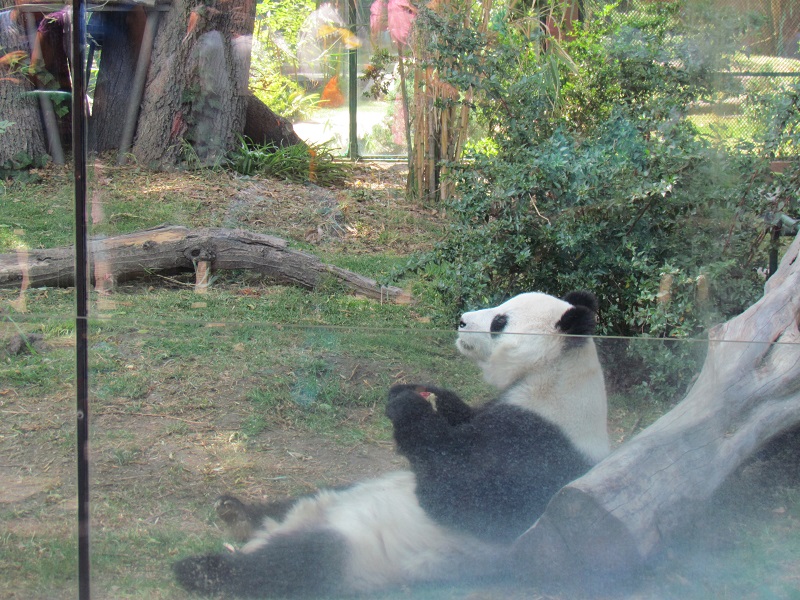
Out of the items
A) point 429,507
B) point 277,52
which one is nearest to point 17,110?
point 277,52

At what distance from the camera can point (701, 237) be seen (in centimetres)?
315

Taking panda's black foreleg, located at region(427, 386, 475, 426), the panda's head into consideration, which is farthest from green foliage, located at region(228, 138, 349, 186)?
panda's black foreleg, located at region(427, 386, 475, 426)

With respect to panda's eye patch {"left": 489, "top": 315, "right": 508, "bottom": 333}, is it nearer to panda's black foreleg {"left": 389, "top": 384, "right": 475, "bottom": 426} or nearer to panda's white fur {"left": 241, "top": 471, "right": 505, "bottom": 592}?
panda's black foreleg {"left": 389, "top": 384, "right": 475, "bottom": 426}

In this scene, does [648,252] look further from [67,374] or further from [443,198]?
[67,374]

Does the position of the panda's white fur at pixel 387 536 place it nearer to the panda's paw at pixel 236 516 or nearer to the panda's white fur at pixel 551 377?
the panda's paw at pixel 236 516

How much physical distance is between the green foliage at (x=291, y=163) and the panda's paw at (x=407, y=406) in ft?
7.54

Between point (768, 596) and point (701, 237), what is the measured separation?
6.10 ft

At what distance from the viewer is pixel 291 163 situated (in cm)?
371

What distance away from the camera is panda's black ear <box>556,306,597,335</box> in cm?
201

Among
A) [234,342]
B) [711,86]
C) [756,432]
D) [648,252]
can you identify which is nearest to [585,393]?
[756,432]

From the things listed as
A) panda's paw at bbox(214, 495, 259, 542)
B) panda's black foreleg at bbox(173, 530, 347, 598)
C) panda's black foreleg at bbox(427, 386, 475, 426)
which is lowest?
panda's black foreleg at bbox(173, 530, 347, 598)

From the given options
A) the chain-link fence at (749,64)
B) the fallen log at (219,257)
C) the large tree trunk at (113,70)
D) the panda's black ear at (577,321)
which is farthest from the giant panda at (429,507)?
the large tree trunk at (113,70)

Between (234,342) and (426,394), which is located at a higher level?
(234,342)

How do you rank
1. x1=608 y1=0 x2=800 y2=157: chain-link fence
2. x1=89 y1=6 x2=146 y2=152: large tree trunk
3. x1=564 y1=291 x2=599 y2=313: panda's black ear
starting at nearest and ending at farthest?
x1=564 y1=291 x2=599 y2=313: panda's black ear
x1=89 y1=6 x2=146 y2=152: large tree trunk
x1=608 y1=0 x2=800 y2=157: chain-link fence
